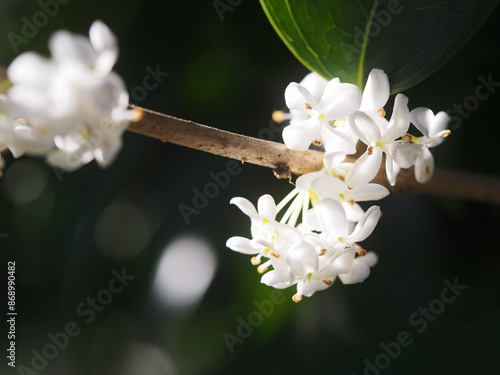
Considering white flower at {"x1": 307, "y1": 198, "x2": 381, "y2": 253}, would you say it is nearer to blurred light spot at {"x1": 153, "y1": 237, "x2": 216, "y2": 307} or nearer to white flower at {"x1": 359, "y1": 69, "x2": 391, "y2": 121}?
white flower at {"x1": 359, "y1": 69, "x2": 391, "y2": 121}

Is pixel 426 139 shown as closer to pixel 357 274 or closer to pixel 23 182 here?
pixel 357 274

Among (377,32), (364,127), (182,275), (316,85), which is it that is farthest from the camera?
(182,275)

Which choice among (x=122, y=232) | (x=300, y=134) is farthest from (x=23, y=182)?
(x=300, y=134)

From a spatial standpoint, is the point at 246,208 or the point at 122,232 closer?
the point at 246,208

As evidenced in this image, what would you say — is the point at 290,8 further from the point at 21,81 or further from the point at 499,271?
the point at 499,271

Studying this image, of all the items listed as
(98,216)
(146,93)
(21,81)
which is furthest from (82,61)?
(98,216)

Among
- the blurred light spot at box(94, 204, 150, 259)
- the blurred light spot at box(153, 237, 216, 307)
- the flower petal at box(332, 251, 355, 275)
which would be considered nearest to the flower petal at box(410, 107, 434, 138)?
Answer: the flower petal at box(332, 251, 355, 275)
